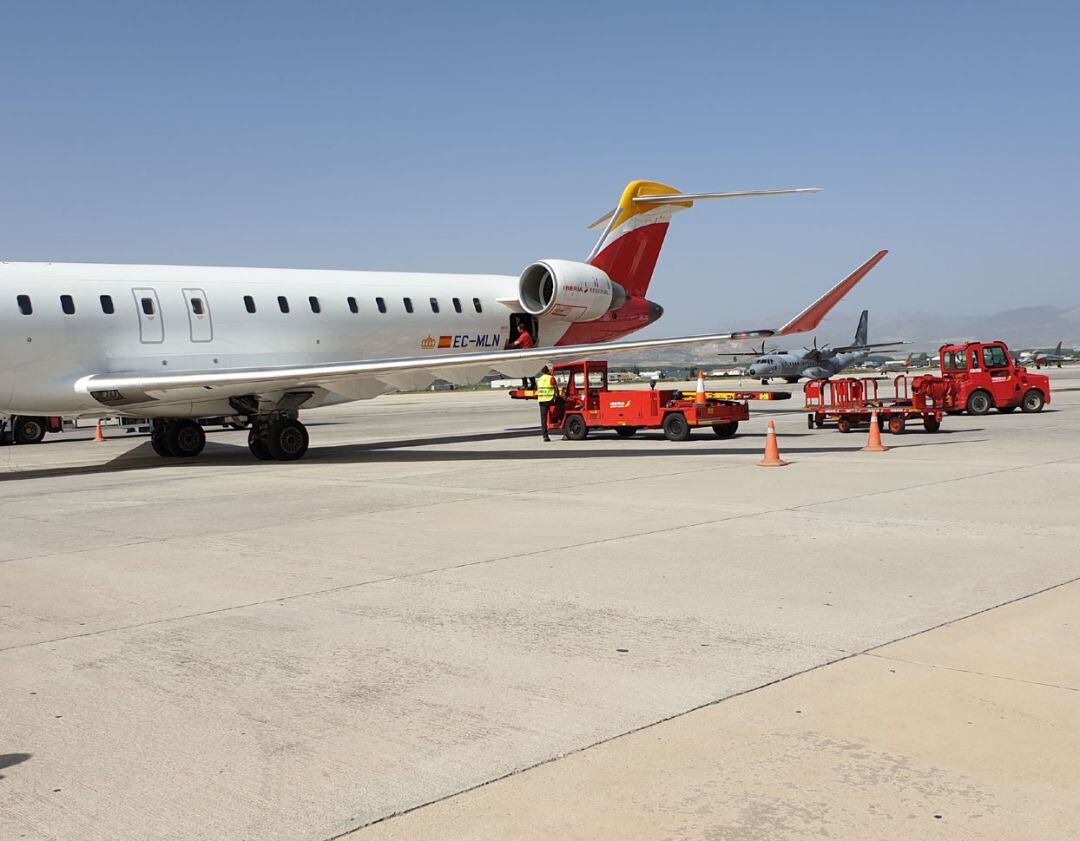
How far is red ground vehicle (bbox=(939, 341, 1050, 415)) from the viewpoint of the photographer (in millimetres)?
26938

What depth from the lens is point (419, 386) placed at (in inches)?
744

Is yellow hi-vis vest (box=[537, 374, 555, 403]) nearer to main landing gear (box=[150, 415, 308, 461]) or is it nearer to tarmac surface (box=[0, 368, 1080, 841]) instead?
main landing gear (box=[150, 415, 308, 461])

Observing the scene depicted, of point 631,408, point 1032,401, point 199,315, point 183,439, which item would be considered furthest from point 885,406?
point 183,439

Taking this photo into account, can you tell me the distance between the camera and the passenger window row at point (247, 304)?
16703mm

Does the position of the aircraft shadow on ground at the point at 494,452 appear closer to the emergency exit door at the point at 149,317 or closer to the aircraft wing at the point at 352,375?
the aircraft wing at the point at 352,375

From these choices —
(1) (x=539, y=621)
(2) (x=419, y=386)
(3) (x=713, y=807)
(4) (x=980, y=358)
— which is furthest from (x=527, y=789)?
(4) (x=980, y=358)

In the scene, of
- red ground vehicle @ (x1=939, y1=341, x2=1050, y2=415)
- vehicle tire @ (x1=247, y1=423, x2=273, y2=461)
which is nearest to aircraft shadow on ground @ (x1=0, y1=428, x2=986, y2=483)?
vehicle tire @ (x1=247, y1=423, x2=273, y2=461)

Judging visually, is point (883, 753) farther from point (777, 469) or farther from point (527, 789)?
point (777, 469)

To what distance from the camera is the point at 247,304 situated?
19328 mm

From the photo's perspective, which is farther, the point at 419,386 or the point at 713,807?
the point at 419,386

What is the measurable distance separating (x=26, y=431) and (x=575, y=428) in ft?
52.5

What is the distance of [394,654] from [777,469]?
10270mm

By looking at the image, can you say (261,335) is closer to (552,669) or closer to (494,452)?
(494,452)

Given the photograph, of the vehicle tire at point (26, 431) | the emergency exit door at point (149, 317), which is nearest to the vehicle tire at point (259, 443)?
the emergency exit door at point (149, 317)
